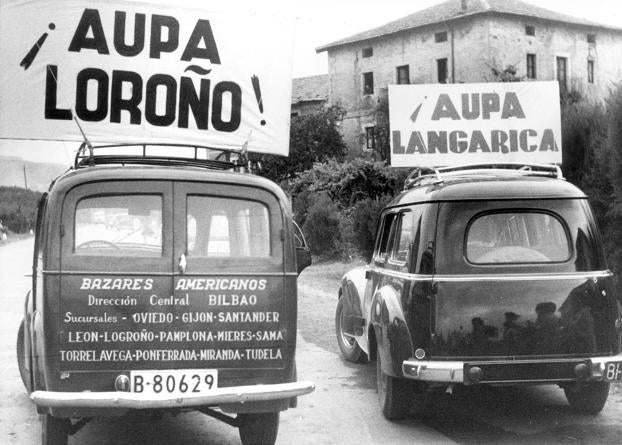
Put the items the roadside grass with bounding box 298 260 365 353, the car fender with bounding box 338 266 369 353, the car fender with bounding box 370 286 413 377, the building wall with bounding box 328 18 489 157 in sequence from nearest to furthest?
the car fender with bounding box 370 286 413 377 → the car fender with bounding box 338 266 369 353 → the roadside grass with bounding box 298 260 365 353 → the building wall with bounding box 328 18 489 157

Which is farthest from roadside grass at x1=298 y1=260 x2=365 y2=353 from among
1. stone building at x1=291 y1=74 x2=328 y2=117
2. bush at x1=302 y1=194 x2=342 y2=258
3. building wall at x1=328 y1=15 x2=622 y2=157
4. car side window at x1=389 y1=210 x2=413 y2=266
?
stone building at x1=291 y1=74 x2=328 y2=117

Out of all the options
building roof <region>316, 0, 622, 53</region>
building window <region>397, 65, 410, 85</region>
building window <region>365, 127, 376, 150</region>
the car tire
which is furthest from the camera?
building window <region>397, 65, 410, 85</region>

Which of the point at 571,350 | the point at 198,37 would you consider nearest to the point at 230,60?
the point at 198,37

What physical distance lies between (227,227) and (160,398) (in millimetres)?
1214

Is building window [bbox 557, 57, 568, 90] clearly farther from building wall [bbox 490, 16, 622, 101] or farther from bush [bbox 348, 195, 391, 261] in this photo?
bush [bbox 348, 195, 391, 261]

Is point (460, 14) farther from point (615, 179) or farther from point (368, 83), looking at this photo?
point (615, 179)

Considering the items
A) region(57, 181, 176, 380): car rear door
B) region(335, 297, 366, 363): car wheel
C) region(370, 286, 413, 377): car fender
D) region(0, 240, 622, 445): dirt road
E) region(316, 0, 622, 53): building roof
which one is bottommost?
region(0, 240, 622, 445): dirt road

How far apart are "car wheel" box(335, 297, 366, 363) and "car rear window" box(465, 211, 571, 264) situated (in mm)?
2994

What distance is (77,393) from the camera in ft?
15.8

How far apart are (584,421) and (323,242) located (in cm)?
2066

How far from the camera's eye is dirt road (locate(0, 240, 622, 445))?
19.7 ft

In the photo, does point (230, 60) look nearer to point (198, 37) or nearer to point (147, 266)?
point (198, 37)

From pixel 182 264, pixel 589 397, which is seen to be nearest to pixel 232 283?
pixel 182 264

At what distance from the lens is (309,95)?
194 ft
